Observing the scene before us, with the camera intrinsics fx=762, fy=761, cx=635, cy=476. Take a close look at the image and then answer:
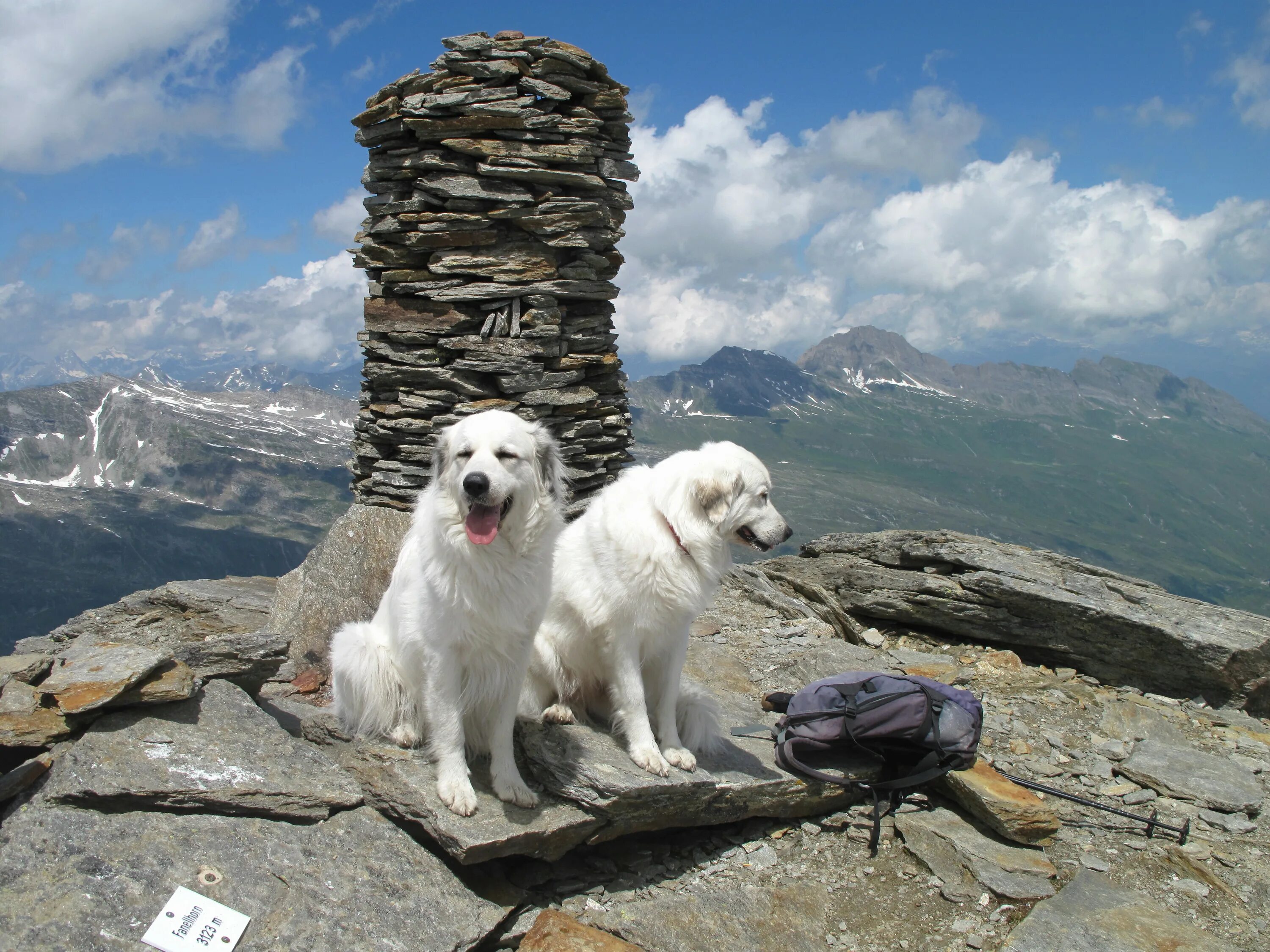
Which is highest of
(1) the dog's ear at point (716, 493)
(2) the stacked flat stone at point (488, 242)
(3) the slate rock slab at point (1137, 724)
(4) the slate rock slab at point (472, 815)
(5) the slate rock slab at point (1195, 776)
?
(2) the stacked flat stone at point (488, 242)

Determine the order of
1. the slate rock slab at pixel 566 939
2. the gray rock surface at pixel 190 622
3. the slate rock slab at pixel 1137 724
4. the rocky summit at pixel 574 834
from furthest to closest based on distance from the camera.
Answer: the slate rock slab at pixel 1137 724 → the gray rock surface at pixel 190 622 → the slate rock slab at pixel 566 939 → the rocky summit at pixel 574 834

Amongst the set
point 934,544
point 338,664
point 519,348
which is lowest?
point 338,664

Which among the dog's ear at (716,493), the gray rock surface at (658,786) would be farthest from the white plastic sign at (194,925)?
the dog's ear at (716,493)

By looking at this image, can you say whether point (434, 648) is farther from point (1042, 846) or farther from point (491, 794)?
point (1042, 846)

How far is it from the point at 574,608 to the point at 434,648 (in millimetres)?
1112

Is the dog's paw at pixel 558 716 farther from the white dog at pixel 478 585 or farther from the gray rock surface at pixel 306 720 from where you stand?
the gray rock surface at pixel 306 720

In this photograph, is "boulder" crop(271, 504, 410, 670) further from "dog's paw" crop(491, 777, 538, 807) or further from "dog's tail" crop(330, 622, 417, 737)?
"dog's paw" crop(491, 777, 538, 807)

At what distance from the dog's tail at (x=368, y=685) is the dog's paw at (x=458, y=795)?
32.8 inches

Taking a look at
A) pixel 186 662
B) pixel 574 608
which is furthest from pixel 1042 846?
pixel 186 662

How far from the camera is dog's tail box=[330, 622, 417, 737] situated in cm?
550

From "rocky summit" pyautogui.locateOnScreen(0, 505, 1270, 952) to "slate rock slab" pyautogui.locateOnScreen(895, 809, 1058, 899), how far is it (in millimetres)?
20

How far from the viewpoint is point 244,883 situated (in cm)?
429

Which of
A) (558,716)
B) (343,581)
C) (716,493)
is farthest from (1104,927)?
(343,581)

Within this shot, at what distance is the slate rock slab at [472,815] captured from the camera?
187 inches
